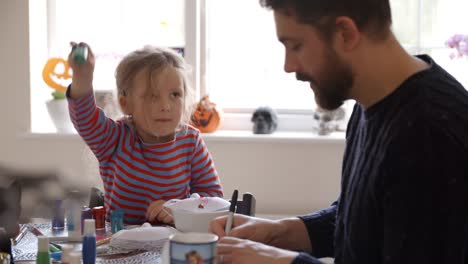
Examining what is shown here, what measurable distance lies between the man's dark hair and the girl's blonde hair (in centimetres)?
68

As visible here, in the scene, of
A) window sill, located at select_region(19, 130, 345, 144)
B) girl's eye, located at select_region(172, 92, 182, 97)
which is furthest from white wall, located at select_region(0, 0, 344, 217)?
girl's eye, located at select_region(172, 92, 182, 97)

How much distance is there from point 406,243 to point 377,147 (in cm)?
18

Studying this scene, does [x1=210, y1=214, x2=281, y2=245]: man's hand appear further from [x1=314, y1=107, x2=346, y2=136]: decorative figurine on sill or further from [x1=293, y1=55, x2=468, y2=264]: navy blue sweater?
[x1=314, y1=107, x2=346, y2=136]: decorative figurine on sill

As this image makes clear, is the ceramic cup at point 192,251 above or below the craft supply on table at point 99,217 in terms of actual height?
above

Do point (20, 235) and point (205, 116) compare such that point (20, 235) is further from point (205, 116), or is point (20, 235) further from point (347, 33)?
point (205, 116)

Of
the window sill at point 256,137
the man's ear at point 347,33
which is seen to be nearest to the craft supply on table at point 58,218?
the man's ear at point 347,33

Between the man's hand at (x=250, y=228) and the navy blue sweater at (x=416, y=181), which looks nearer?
the navy blue sweater at (x=416, y=181)

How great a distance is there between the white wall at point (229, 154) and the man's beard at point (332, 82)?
63.7 inches

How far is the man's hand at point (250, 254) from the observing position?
107 centimetres

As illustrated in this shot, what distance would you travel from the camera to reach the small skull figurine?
9.53 feet

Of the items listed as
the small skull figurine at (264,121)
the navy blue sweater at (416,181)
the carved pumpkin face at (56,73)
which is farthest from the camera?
the carved pumpkin face at (56,73)

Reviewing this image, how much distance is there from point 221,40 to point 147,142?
1459 mm

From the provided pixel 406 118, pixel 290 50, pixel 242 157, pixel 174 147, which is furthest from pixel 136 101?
pixel 242 157

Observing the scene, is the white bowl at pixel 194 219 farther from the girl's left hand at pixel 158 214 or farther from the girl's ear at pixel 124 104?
the girl's ear at pixel 124 104
